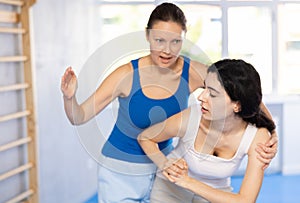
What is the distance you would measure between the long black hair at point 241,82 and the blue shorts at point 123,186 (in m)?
0.42

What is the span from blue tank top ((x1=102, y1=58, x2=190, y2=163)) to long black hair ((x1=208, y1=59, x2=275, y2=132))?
5.9 inches

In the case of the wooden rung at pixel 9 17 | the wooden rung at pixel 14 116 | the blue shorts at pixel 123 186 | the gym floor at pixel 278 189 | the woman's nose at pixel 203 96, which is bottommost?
the gym floor at pixel 278 189

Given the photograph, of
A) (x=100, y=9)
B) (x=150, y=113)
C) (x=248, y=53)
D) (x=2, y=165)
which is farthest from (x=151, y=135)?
(x=248, y=53)

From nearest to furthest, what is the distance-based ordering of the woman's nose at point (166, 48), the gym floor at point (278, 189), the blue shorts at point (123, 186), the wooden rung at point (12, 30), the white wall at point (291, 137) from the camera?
the woman's nose at point (166, 48)
the blue shorts at point (123, 186)
the wooden rung at point (12, 30)
the gym floor at point (278, 189)
the white wall at point (291, 137)

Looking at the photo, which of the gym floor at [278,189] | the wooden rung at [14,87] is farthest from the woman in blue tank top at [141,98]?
the gym floor at [278,189]

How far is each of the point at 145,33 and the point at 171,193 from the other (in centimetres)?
58

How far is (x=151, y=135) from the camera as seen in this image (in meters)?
1.94

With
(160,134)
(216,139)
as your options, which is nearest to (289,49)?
(216,139)

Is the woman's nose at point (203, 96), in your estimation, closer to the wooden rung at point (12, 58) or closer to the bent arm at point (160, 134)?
the bent arm at point (160, 134)

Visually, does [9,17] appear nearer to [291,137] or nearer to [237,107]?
[237,107]

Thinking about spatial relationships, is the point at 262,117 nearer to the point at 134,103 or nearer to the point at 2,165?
the point at 134,103

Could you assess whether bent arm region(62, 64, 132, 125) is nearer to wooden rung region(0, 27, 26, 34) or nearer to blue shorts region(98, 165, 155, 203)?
blue shorts region(98, 165, 155, 203)

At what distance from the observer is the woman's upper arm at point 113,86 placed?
1.97 metres

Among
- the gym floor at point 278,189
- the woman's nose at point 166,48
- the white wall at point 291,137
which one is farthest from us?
the white wall at point 291,137
